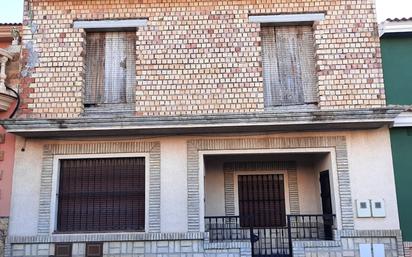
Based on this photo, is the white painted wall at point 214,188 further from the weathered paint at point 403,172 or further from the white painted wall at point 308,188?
the weathered paint at point 403,172

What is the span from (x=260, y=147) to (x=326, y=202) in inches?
81.2

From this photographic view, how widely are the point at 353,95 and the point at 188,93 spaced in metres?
3.63

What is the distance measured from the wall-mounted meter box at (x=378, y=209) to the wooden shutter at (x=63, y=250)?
6.43 meters

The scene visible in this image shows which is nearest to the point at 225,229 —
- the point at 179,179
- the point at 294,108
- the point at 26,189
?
the point at 179,179

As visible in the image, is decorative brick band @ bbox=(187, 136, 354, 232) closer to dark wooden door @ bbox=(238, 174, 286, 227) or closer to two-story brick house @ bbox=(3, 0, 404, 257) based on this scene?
two-story brick house @ bbox=(3, 0, 404, 257)

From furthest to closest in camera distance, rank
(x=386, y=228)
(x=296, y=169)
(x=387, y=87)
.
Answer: (x=296, y=169), (x=387, y=87), (x=386, y=228)

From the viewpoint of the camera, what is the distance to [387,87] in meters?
9.39

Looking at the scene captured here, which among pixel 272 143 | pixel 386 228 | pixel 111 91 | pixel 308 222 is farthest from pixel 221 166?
pixel 386 228

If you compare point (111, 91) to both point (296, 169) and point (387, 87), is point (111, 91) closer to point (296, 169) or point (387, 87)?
point (296, 169)

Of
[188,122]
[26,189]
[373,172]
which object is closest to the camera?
[188,122]

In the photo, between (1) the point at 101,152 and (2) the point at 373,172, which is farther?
(1) the point at 101,152

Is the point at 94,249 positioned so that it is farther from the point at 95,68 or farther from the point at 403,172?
the point at 403,172

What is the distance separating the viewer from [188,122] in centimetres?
880

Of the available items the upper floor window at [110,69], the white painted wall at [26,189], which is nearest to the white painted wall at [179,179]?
the white painted wall at [26,189]
